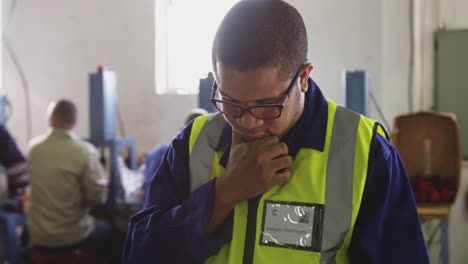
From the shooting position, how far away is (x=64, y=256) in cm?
272

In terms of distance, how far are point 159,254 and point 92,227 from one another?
7.44 ft

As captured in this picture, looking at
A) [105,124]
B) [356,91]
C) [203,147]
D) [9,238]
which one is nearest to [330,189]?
[203,147]

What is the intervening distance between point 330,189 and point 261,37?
26 centimetres

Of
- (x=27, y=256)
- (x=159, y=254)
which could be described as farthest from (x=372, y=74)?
(x=27, y=256)

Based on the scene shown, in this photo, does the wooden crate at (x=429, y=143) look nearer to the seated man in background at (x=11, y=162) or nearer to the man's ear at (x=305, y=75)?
the man's ear at (x=305, y=75)

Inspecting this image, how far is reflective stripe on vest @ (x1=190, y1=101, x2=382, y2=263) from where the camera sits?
72 centimetres

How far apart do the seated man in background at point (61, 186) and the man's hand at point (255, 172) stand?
2167 millimetres

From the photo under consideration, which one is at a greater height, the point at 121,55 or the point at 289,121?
the point at 121,55

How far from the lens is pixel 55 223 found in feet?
8.87

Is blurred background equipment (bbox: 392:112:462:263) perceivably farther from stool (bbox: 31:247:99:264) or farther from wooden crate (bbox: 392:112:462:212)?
stool (bbox: 31:247:99:264)

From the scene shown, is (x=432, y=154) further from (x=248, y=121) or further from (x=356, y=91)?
(x=248, y=121)

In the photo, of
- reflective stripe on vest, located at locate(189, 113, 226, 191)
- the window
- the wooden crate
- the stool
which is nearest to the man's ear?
reflective stripe on vest, located at locate(189, 113, 226, 191)

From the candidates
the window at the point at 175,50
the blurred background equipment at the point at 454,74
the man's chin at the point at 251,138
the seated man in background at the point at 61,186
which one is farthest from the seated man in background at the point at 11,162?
the man's chin at the point at 251,138

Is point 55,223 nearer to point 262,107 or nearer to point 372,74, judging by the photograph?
point 372,74
